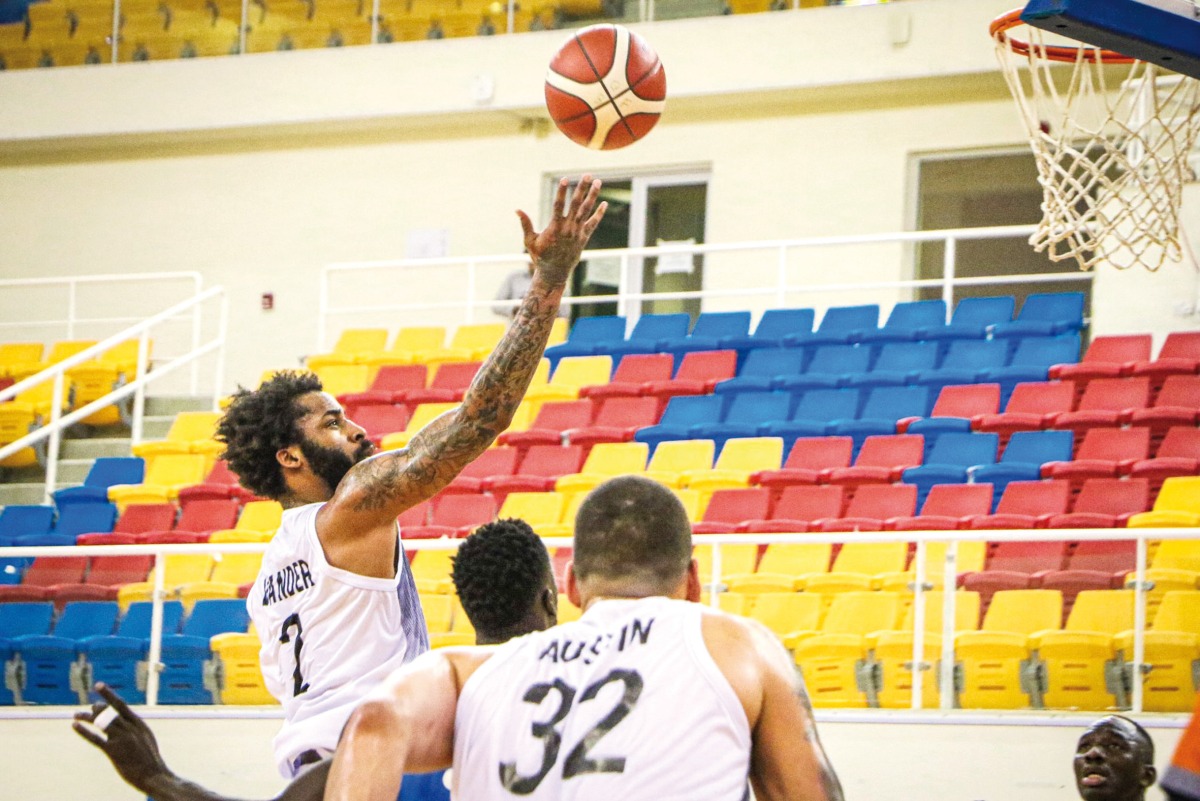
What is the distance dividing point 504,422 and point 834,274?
9934 millimetres

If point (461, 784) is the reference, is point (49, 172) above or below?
above

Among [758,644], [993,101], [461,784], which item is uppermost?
[993,101]

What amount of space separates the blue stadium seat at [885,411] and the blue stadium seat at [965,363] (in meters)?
0.14

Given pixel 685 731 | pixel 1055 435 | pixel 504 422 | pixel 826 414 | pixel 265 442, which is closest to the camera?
pixel 685 731

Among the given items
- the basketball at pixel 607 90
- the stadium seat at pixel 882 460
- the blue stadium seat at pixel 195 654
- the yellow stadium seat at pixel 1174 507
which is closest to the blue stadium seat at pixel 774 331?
the stadium seat at pixel 882 460

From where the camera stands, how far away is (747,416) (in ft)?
33.1

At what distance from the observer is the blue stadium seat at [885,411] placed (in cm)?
938

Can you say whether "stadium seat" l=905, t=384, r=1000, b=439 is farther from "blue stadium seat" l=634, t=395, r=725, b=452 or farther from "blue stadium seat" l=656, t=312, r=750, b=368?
"blue stadium seat" l=656, t=312, r=750, b=368

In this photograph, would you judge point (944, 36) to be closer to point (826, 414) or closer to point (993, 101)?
point (993, 101)

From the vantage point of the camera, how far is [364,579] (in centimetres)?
333

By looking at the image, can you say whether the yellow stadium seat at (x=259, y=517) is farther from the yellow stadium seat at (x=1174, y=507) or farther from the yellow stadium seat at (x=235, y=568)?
the yellow stadium seat at (x=1174, y=507)

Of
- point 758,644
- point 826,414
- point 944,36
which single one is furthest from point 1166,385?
point 758,644

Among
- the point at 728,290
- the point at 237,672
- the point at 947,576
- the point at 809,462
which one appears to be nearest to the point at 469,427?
the point at 947,576

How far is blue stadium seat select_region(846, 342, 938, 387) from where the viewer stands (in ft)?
32.4
